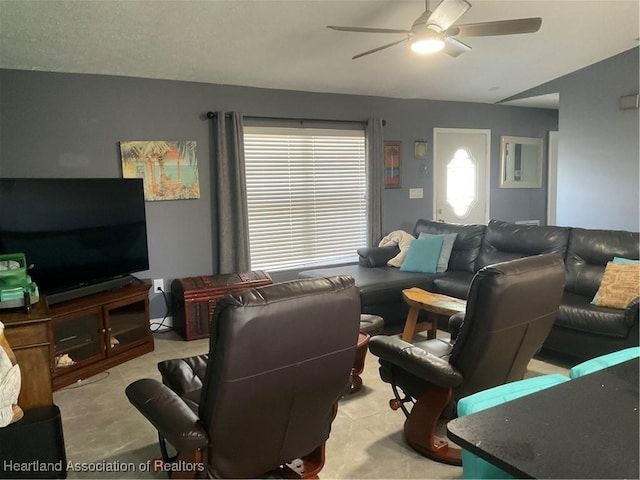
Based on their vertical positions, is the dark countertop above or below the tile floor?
above

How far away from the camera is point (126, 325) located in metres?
3.95

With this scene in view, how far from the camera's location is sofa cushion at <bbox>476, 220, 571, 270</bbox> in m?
4.20

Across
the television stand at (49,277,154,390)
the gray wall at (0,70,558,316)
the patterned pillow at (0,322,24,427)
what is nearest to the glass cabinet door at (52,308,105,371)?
the television stand at (49,277,154,390)

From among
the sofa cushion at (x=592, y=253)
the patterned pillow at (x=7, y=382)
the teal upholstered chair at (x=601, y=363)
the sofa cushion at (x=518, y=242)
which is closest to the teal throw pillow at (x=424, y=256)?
the sofa cushion at (x=518, y=242)

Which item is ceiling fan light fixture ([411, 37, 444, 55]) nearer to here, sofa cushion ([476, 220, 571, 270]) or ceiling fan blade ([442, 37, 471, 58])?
ceiling fan blade ([442, 37, 471, 58])

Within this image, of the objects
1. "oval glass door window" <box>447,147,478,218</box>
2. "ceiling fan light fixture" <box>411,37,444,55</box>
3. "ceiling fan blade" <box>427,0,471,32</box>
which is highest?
"ceiling fan blade" <box>427,0,471,32</box>

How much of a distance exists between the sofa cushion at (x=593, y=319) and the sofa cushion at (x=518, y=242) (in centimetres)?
70

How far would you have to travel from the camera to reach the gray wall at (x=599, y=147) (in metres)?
5.34

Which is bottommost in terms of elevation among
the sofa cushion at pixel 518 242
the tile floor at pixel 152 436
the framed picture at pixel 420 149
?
the tile floor at pixel 152 436

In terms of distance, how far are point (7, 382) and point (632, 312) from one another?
140 inches

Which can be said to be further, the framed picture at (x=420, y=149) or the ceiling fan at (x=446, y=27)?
the framed picture at (x=420, y=149)

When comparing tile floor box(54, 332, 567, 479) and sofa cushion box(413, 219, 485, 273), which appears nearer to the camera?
tile floor box(54, 332, 567, 479)

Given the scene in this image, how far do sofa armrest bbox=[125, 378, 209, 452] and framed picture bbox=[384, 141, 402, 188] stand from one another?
14.7 ft

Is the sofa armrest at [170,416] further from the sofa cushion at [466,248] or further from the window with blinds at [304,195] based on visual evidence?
the sofa cushion at [466,248]
